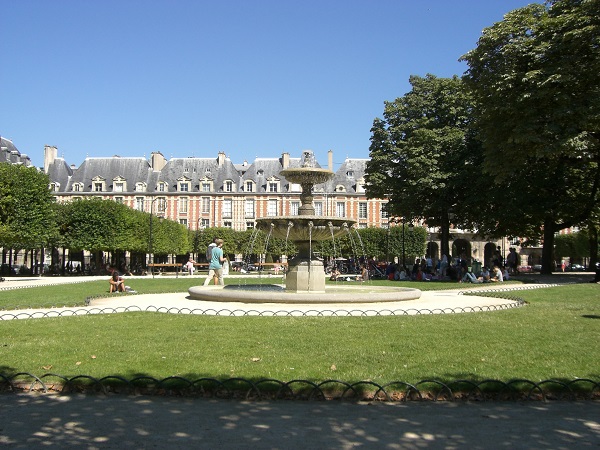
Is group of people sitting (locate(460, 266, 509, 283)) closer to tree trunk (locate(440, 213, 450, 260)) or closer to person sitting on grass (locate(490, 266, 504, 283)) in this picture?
person sitting on grass (locate(490, 266, 504, 283))

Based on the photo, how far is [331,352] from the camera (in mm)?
7781

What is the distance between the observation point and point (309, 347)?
321 inches

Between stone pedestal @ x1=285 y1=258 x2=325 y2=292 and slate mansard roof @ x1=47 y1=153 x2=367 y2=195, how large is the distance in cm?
5467

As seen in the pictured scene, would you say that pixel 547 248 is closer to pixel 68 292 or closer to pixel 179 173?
pixel 68 292

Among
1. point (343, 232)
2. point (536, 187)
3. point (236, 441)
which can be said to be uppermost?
point (536, 187)

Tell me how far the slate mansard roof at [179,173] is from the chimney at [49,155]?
27cm

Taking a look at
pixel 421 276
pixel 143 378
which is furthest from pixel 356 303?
pixel 421 276

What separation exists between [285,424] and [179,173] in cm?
7076

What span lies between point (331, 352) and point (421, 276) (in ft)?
71.3

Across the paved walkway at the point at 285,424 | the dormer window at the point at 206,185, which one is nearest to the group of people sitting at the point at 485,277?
the paved walkway at the point at 285,424

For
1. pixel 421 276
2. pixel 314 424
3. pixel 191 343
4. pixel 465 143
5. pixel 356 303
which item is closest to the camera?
pixel 314 424

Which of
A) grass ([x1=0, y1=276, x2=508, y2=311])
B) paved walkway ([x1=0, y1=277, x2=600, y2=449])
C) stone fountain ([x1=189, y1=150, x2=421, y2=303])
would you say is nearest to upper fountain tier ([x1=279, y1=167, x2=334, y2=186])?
stone fountain ([x1=189, y1=150, x2=421, y2=303])

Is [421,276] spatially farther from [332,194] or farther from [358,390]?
[332,194]

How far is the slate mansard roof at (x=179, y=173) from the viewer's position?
237ft
